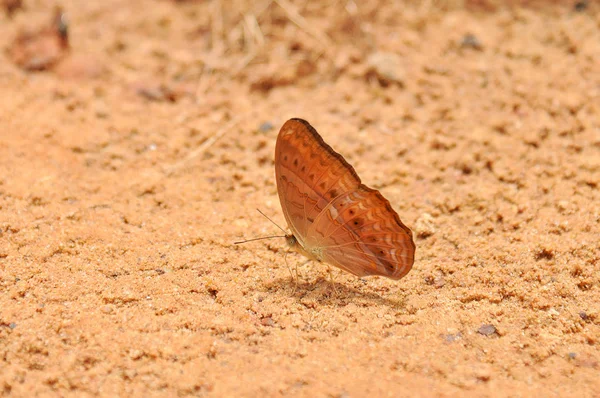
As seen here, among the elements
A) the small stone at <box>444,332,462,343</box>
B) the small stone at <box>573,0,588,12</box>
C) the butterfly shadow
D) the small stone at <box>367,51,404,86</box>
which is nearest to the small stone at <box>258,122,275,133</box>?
the small stone at <box>367,51,404,86</box>

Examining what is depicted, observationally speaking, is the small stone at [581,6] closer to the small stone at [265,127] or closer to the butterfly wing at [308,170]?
the small stone at [265,127]

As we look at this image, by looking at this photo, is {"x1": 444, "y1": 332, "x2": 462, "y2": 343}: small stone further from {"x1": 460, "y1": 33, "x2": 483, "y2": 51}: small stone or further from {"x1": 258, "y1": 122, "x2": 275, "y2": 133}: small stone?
{"x1": 460, "y1": 33, "x2": 483, "y2": 51}: small stone

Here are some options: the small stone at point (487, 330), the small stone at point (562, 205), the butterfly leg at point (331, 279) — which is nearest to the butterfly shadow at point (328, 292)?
the butterfly leg at point (331, 279)

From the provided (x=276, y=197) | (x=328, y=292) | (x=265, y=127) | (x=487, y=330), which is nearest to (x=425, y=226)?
(x=328, y=292)

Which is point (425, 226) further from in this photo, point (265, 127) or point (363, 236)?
point (265, 127)

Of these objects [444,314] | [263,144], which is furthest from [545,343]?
[263,144]

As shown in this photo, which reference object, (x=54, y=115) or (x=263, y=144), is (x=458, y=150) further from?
(x=54, y=115)
